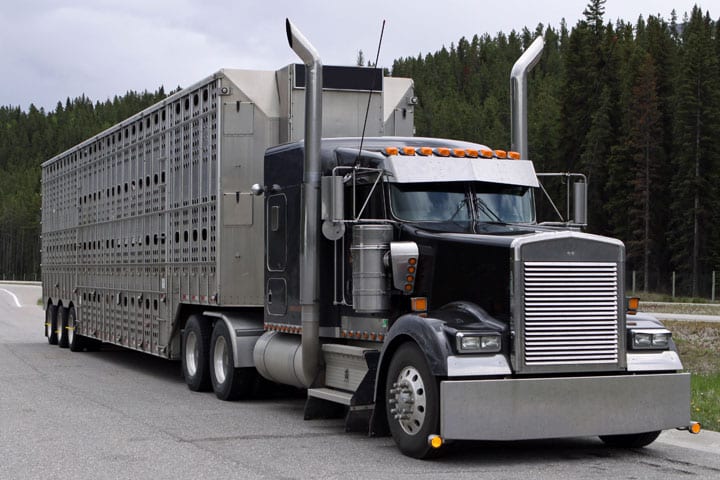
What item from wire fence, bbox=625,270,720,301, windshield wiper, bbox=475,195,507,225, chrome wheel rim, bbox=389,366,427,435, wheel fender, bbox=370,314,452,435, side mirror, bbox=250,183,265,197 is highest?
side mirror, bbox=250,183,265,197

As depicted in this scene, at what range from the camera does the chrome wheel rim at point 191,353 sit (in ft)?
48.7

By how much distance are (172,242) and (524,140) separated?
18.7 ft

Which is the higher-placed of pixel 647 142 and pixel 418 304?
pixel 647 142

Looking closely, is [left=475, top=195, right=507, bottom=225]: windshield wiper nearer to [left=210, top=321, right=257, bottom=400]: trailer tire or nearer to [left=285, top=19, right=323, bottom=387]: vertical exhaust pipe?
[left=285, top=19, right=323, bottom=387]: vertical exhaust pipe

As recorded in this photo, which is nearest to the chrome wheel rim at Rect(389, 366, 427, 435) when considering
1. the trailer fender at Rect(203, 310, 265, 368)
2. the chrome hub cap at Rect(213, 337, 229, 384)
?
the trailer fender at Rect(203, 310, 265, 368)

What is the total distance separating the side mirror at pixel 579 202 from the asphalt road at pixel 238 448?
232cm

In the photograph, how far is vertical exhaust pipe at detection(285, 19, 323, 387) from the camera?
11086 millimetres

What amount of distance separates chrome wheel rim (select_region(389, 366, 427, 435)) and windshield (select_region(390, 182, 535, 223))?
1.72 m

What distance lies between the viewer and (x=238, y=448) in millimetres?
9727

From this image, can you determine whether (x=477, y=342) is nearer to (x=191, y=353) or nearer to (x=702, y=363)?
(x=191, y=353)

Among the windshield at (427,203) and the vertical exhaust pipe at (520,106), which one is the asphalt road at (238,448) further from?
the vertical exhaust pipe at (520,106)

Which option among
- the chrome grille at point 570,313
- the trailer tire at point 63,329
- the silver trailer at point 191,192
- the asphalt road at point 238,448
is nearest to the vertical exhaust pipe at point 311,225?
the silver trailer at point 191,192

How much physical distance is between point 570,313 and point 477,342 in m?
0.90

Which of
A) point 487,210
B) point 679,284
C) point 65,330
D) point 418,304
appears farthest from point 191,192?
point 679,284
